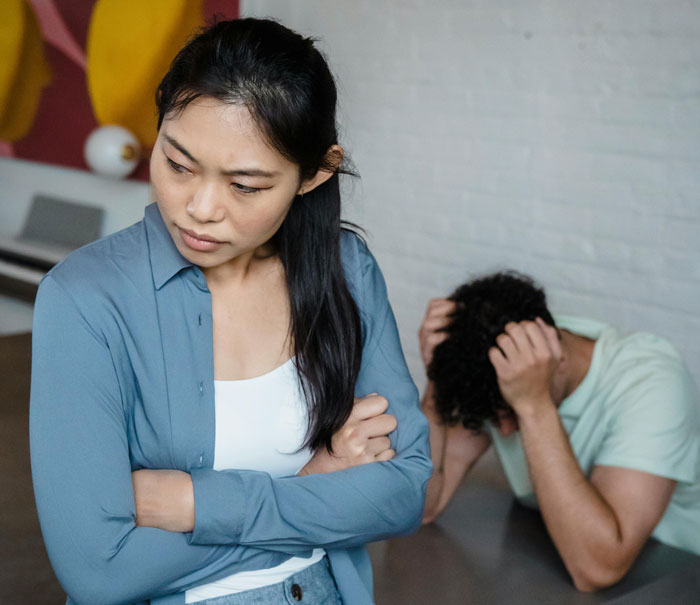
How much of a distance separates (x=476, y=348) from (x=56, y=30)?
343cm

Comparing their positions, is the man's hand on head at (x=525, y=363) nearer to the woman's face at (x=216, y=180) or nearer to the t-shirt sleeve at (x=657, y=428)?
the t-shirt sleeve at (x=657, y=428)

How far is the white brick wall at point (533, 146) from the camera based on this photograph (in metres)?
2.63

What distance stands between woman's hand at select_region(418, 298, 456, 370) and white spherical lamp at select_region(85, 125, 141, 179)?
7.58 feet

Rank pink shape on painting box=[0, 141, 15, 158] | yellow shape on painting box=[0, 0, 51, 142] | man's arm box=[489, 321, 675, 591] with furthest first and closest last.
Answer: pink shape on painting box=[0, 141, 15, 158] < yellow shape on painting box=[0, 0, 51, 142] < man's arm box=[489, 321, 675, 591]

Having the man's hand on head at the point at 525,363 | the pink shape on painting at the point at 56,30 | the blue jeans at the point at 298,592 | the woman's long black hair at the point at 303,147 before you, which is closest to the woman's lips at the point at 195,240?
the woman's long black hair at the point at 303,147

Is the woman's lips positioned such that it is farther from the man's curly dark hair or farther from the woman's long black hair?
the man's curly dark hair

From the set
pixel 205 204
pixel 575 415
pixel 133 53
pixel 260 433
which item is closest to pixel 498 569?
pixel 575 415

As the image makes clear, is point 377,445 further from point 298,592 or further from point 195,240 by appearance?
point 195,240

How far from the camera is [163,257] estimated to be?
1.07m

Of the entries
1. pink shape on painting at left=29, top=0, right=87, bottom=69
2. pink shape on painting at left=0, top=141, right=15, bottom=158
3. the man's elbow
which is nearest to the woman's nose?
the man's elbow

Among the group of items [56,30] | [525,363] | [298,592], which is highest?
[56,30]

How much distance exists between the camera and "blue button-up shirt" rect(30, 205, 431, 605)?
0.96m

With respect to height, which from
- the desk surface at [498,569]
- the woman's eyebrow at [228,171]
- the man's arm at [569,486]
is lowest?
the desk surface at [498,569]

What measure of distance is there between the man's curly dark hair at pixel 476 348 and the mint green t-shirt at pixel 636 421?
0.20m
